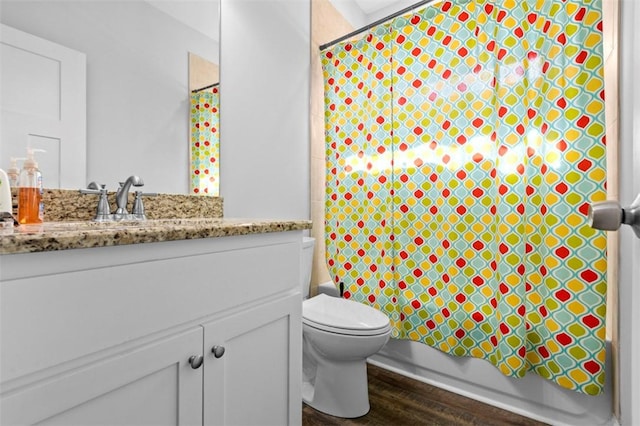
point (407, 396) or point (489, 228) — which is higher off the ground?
point (489, 228)

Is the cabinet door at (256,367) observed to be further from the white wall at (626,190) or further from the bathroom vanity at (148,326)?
the white wall at (626,190)

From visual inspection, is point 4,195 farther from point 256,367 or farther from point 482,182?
point 482,182

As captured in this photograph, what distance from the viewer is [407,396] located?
5.41 feet

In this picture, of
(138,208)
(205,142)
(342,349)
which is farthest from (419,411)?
(205,142)

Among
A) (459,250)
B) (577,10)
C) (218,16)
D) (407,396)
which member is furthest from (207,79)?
(407,396)

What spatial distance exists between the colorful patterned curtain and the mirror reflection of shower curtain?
80 centimetres

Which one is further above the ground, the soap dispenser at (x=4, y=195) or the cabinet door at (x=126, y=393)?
the soap dispenser at (x=4, y=195)

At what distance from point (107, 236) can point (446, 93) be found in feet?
5.29

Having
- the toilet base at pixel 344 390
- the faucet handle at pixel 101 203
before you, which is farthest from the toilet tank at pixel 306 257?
the faucet handle at pixel 101 203

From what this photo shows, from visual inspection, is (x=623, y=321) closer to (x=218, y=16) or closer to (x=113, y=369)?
(x=113, y=369)

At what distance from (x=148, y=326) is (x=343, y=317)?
3.38ft

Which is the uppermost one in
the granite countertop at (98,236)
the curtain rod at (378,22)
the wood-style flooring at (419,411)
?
the curtain rod at (378,22)

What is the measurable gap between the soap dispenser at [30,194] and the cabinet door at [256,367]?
24.6 inches

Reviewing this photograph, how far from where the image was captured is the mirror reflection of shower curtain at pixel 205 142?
1486 millimetres
